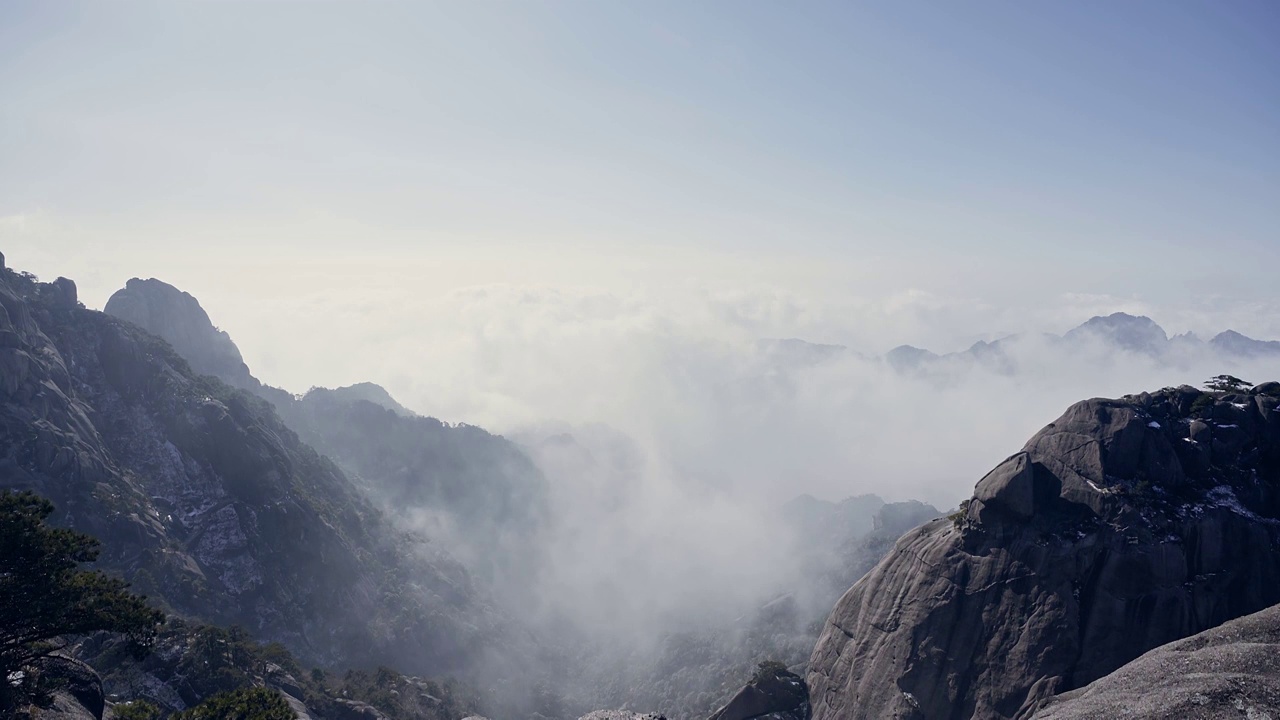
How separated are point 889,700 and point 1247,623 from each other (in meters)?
36.2

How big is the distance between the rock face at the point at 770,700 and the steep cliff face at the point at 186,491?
108 metres

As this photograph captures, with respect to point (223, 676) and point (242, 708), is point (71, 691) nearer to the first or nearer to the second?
point (242, 708)

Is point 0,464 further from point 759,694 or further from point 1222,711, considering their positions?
point 1222,711

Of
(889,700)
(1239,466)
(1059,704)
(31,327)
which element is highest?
(31,327)

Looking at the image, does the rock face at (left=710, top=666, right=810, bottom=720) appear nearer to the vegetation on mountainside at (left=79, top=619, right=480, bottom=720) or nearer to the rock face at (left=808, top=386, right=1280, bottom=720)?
the rock face at (left=808, top=386, right=1280, bottom=720)

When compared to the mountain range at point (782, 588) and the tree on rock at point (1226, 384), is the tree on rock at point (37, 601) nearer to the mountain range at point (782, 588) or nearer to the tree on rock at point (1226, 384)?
the mountain range at point (782, 588)

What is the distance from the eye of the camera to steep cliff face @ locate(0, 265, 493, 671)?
13350cm

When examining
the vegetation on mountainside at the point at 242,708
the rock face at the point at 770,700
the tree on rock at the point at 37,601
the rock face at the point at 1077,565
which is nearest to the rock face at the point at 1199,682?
the rock face at the point at 1077,565

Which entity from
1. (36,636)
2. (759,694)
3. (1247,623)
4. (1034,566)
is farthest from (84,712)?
(1247,623)

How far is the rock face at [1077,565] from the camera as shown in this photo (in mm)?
71188

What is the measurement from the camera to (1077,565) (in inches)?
2963

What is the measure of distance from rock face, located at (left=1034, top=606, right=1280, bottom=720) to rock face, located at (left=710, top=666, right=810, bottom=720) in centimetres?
3456

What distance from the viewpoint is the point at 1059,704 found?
214ft

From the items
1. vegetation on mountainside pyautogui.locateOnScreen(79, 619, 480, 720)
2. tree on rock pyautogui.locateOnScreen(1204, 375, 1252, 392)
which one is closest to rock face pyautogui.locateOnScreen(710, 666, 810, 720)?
vegetation on mountainside pyautogui.locateOnScreen(79, 619, 480, 720)
